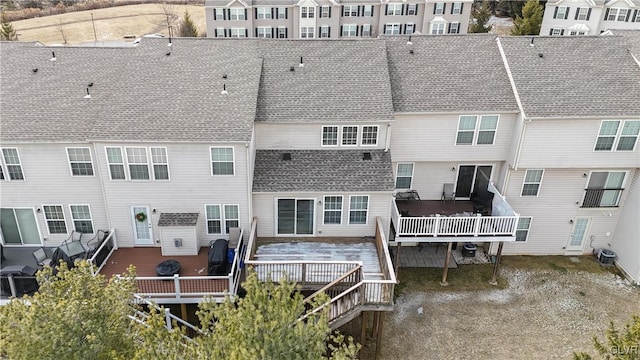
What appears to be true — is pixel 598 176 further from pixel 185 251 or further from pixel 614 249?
pixel 185 251

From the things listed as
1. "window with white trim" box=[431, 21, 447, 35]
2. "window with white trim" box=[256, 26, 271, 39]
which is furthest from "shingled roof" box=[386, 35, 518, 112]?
"window with white trim" box=[431, 21, 447, 35]

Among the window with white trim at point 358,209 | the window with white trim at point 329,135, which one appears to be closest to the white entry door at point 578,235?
the window with white trim at point 358,209

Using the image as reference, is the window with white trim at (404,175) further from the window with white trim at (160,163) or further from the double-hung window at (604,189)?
the window with white trim at (160,163)

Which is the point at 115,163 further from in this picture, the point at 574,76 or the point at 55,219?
the point at 574,76

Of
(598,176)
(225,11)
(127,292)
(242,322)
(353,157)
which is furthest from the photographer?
(225,11)

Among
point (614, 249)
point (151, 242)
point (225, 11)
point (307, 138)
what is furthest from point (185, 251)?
point (225, 11)

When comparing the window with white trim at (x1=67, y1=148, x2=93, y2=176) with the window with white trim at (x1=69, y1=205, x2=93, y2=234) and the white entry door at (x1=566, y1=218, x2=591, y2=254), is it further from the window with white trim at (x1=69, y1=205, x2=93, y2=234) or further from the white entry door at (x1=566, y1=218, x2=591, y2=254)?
the white entry door at (x1=566, y1=218, x2=591, y2=254)
